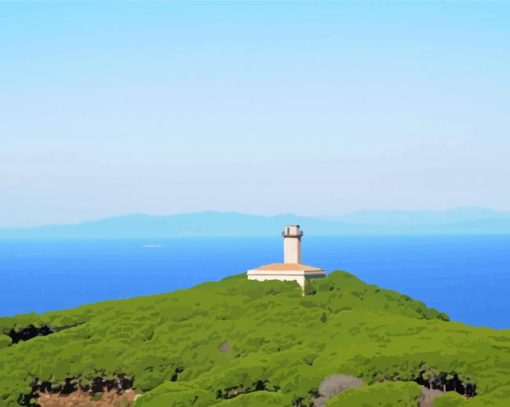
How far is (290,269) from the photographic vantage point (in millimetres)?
64062

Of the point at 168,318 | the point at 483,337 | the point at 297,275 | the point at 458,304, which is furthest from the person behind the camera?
the point at 458,304

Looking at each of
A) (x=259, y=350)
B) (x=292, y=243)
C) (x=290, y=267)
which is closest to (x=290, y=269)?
(x=290, y=267)

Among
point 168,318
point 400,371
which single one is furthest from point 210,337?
point 400,371

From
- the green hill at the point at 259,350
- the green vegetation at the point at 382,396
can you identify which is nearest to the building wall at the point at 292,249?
the green hill at the point at 259,350

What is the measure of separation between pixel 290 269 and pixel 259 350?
14.8m

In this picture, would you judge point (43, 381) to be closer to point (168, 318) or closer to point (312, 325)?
point (168, 318)

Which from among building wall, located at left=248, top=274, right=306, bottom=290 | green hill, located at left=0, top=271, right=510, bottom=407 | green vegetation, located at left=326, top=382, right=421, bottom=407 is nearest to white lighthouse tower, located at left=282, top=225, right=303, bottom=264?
building wall, located at left=248, top=274, right=306, bottom=290

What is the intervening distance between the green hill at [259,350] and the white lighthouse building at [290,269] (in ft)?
3.95

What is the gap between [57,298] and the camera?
179 m

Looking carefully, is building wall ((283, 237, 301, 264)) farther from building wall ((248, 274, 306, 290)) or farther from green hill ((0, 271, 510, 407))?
green hill ((0, 271, 510, 407))

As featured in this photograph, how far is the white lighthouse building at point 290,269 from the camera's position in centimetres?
6328

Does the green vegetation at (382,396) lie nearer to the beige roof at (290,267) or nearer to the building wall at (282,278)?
the building wall at (282,278)

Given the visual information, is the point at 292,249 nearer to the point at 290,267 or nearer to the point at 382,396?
the point at 290,267

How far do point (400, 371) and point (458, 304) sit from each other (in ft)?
414
